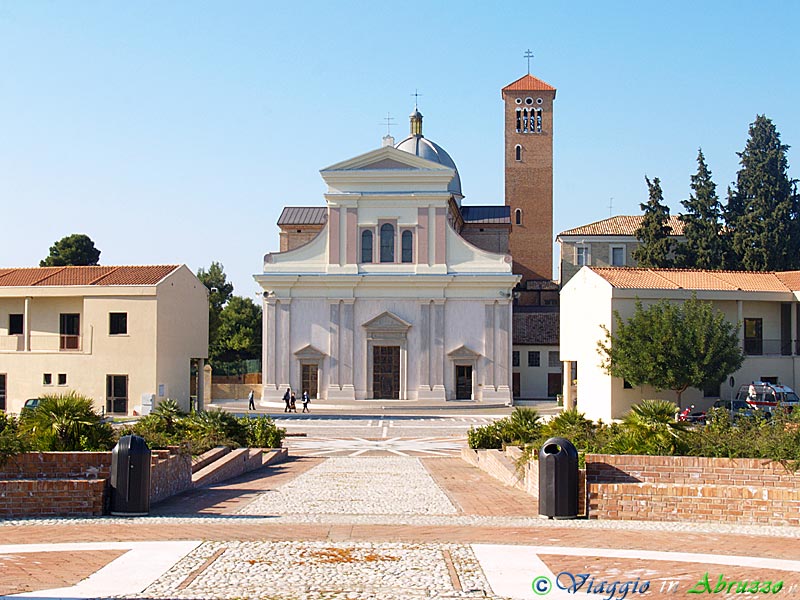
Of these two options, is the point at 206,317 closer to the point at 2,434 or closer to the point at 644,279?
the point at 644,279

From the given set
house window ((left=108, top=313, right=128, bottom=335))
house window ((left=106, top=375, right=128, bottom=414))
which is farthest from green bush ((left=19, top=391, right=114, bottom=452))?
house window ((left=108, top=313, right=128, bottom=335))

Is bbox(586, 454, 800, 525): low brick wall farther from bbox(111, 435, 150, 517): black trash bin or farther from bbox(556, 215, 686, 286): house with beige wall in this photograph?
bbox(556, 215, 686, 286): house with beige wall

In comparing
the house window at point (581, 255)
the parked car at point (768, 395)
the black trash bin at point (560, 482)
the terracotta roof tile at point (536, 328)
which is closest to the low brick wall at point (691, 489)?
the black trash bin at point (560, 482)

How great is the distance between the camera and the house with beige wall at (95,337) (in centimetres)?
4184

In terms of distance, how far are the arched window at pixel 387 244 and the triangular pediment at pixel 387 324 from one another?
Answer: 321 cm

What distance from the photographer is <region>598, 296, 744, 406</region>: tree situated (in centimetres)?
3844

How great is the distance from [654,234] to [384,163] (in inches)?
727

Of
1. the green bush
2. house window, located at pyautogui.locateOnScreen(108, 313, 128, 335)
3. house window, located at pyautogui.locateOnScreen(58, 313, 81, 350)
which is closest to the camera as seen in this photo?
the green bush

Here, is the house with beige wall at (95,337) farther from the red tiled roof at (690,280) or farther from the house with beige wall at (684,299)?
the red tiled roof at (690,280)

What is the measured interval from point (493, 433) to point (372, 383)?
3113 cm

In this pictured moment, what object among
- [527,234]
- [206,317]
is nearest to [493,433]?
[206,317]

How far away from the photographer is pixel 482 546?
10094mm

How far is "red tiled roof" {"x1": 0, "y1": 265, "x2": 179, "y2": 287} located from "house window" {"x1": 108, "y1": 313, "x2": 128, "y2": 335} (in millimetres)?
1504

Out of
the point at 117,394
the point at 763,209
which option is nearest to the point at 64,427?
the point at 117,394
